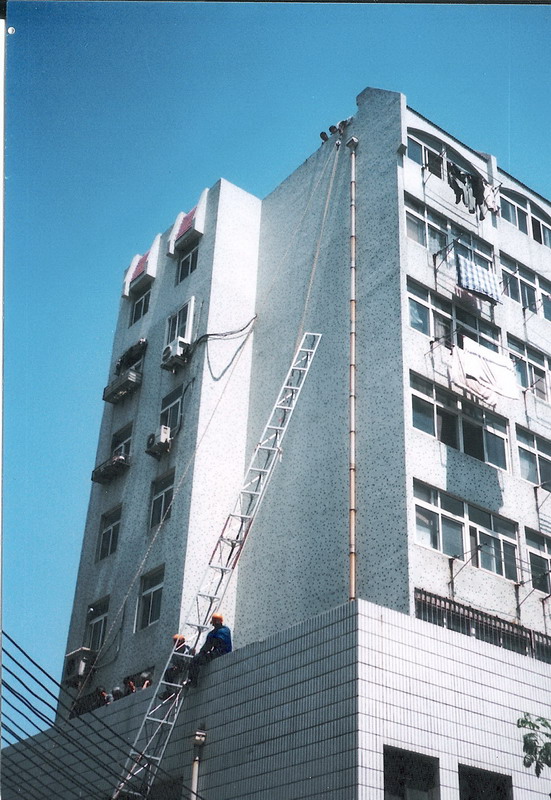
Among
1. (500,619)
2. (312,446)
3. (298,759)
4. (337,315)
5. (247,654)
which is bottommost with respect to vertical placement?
(298,759)

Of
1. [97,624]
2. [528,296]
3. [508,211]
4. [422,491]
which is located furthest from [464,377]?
[97,624]

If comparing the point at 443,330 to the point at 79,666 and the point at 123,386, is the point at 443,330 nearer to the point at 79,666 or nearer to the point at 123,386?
the point at 123,386

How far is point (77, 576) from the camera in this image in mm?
18094

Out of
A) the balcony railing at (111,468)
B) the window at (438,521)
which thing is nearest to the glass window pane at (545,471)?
the window at (438,521)

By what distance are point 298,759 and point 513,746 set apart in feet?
9.54

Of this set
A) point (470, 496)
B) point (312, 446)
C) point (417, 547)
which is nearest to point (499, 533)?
point (470, 496)

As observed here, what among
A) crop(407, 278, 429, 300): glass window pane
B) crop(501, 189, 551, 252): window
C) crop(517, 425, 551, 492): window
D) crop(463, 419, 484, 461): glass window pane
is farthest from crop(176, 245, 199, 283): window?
crop(517, 425, 551, 492): window

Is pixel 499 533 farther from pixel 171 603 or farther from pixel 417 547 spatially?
pixel 171 603

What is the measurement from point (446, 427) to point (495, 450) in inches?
46.2

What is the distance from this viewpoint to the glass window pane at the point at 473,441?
14875 millimetres

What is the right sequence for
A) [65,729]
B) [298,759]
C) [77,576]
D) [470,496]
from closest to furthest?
[298,759] < [470,496] < [65,729] < [77,576]

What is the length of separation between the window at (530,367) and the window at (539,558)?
2.87m

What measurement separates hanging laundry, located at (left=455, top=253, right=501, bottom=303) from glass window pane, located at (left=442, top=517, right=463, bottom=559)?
175 inches

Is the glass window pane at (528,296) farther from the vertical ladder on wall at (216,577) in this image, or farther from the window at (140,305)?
the window at (140,305)
